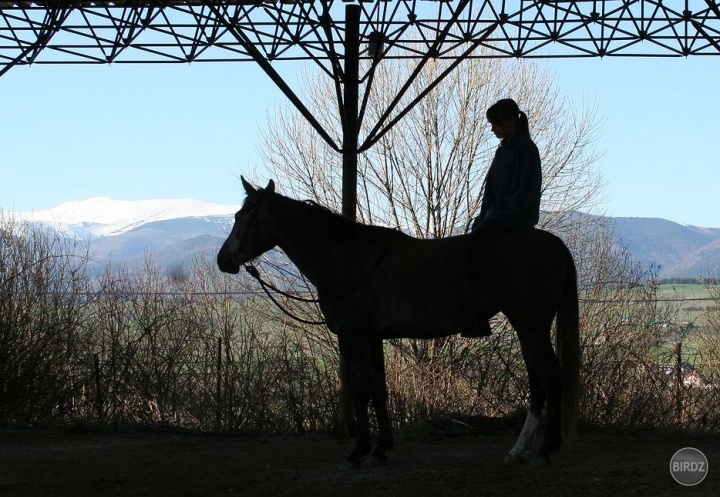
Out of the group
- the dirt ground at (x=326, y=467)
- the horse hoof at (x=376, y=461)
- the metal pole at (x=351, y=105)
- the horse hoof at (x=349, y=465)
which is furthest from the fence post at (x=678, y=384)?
the horse hoof at (x=349, y=465)

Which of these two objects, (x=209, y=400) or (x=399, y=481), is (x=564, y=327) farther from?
(x=209, y=400)

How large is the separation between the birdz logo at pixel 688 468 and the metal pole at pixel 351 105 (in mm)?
4443

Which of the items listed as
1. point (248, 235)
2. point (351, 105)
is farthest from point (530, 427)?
point (351, 105)

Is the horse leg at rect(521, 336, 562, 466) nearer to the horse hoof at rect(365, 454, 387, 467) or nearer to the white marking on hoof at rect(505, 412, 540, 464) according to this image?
the white marking on hoof at rect(505, 412, 540, 464)

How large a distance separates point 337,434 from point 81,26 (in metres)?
7.04

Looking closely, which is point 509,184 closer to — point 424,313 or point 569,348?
point 424,313

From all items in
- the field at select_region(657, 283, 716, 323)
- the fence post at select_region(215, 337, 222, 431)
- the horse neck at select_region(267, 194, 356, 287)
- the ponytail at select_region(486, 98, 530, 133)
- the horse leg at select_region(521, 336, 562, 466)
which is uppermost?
the ponytail at select_region(486, 98, 530, 133)

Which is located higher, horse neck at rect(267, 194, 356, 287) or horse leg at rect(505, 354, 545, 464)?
horse neck at rect(267, 194, 356, 287)

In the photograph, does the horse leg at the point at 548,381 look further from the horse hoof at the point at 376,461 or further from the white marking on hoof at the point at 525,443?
the horse hoof at the point at 376,461

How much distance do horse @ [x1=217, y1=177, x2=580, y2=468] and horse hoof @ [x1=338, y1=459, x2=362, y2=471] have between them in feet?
0.03

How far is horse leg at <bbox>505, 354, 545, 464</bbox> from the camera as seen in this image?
7.96m

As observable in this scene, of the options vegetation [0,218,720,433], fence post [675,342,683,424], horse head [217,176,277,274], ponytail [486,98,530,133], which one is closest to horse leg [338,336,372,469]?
horse head [217,176,277,274]

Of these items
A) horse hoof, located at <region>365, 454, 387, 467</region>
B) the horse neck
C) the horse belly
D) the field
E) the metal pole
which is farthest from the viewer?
the field

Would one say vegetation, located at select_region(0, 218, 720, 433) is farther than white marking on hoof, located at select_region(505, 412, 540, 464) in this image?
Yes
